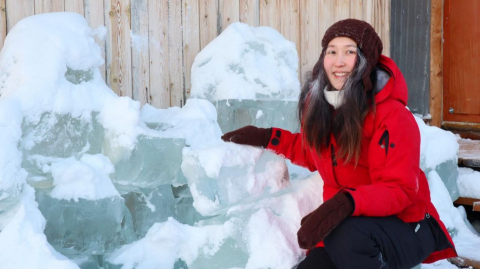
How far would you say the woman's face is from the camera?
2.20 m

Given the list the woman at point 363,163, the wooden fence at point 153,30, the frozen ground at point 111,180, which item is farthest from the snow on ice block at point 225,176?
the wooden fence at point 153,30

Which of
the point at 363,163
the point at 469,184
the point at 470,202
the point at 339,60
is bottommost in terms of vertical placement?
the point at 470,202

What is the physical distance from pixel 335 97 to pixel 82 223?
1188 millimetres

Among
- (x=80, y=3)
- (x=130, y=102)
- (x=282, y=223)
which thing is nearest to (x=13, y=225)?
(x=130, y=102)

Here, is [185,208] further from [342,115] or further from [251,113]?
[342,115]

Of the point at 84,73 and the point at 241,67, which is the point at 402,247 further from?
the point at 84,73

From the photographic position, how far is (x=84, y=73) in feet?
8.44

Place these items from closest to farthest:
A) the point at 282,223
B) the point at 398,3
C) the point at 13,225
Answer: the point at 13,225 → the point at 282,223 → the point at 398,3

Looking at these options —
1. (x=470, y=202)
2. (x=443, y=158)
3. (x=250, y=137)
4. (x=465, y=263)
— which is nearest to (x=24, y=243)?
(x=250, y=137)

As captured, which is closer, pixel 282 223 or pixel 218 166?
pixel 218 166

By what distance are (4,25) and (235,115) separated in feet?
4.14

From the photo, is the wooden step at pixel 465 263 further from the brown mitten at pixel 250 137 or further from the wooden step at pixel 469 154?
the brown mitten at pixel 250 137

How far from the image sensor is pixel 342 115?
2186mm

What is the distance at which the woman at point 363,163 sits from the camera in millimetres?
1978
